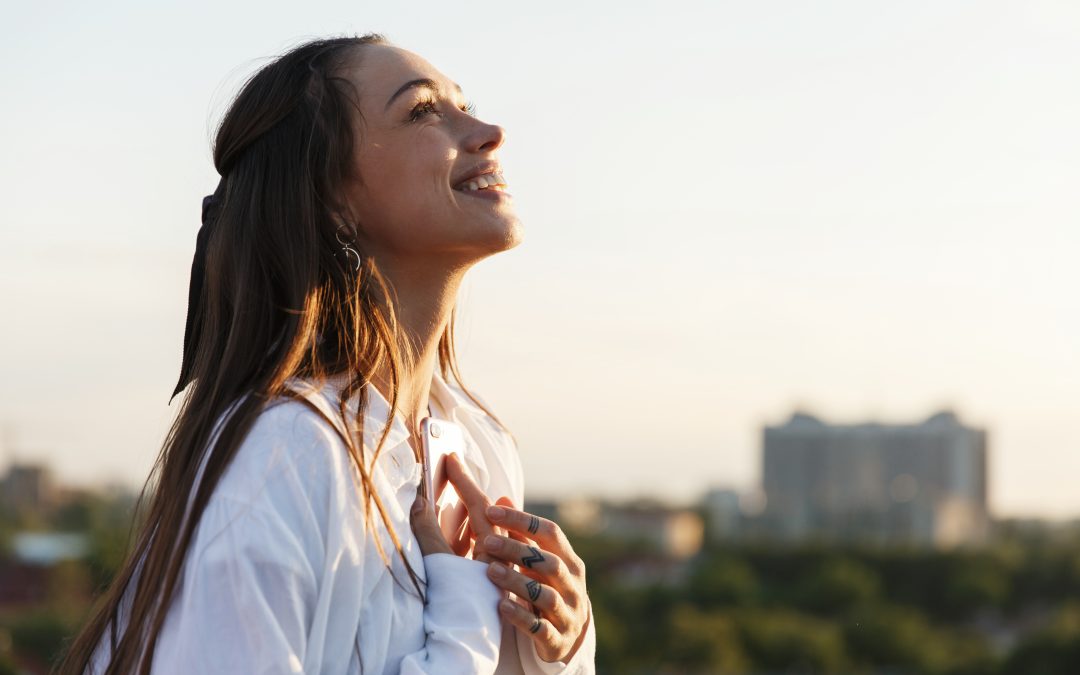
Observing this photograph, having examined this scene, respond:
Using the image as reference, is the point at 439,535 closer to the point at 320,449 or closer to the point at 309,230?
the point at 320,449

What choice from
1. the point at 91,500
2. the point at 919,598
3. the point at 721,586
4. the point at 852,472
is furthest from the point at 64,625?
the point at 852,472

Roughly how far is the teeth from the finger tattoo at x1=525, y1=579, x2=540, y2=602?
0.41 metres

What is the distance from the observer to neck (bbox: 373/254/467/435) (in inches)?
57.1

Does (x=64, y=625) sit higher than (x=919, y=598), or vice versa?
(x=64, y=625)

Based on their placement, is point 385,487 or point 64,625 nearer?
point 385,487

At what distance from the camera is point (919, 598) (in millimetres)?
28438

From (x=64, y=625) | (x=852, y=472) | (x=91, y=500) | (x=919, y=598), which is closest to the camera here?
(x=64, y=625)

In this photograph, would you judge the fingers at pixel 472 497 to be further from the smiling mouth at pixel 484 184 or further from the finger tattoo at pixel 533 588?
the smiling mouth at pixel 484 184

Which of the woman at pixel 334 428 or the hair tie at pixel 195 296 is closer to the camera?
the woman at pixel 334 428

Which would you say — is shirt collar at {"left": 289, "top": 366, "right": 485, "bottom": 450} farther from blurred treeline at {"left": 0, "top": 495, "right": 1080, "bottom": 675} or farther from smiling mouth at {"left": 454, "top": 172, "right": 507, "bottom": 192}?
blurred treeline at {"left": 0, "top": 495, "right": 1080, "bottom": 675}

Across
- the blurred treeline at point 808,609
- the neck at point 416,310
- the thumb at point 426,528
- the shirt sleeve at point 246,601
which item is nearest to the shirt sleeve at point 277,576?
the shirt sleeve at point 246,601

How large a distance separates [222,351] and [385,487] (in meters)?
0.21

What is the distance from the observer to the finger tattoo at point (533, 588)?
1.34 metres

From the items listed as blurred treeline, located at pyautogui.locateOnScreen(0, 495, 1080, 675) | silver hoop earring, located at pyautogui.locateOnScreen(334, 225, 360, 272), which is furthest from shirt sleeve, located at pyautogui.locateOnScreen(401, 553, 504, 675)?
blurred treeline, located at pyautogui.locateOnScreen(0, 495, 1080, 675)
